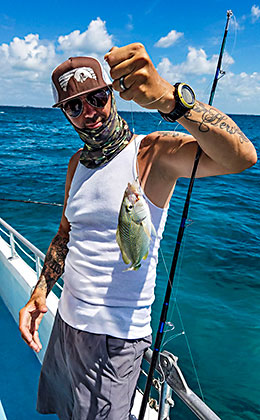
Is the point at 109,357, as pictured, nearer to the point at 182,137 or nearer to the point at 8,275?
the point at 182,137

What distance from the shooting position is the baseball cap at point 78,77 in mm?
1454

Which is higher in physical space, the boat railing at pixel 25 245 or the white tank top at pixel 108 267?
the white tank top at pixel 108 267

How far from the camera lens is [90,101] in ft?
4.79

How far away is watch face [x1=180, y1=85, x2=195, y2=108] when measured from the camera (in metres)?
1.05

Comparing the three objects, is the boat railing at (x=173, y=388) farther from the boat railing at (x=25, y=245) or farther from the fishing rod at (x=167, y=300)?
the boat railing at (x=25, y=245)

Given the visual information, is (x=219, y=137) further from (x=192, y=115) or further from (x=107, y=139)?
(x=107, y=139)

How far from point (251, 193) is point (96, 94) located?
11.1 metres

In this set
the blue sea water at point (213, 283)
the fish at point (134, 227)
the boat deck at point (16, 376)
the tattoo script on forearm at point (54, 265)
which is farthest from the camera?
the blue sea water at point (213, 283)

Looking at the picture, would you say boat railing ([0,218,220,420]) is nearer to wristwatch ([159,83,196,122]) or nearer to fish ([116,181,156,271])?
fish ([116,181,156,271])

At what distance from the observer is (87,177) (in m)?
1.52

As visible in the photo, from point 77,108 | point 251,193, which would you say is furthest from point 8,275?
point 251,193

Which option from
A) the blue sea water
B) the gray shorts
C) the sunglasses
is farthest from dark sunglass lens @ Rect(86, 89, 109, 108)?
the gray shorts

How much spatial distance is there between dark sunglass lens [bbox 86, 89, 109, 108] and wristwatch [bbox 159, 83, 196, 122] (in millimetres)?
479

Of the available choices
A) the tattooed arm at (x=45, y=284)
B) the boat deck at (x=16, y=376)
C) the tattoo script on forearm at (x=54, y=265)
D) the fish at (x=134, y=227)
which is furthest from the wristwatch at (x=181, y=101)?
the boat deck at (x=16, y=376)
